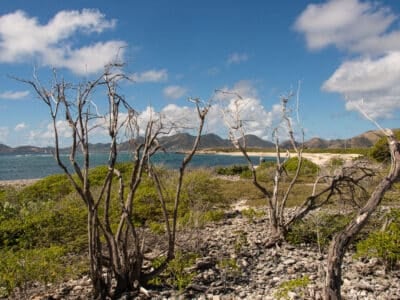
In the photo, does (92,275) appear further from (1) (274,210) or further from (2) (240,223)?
(2) (240,223)

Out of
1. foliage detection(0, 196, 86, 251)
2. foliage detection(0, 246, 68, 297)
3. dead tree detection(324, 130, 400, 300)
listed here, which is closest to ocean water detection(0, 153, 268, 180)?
foliage detection(0, 196, 86, 251)

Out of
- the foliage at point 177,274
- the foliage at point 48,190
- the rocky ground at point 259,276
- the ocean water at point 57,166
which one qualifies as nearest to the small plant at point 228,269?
the rocky ground at point 259,276

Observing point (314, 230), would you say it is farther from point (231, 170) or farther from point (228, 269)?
point (231, 170)

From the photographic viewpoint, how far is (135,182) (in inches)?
230

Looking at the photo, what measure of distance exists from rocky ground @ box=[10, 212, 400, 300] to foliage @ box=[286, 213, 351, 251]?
28cm

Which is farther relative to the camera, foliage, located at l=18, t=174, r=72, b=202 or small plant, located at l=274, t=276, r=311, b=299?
foliage, located at l=18, t=174, r=72, b=202

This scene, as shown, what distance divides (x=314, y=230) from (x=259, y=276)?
2426mm

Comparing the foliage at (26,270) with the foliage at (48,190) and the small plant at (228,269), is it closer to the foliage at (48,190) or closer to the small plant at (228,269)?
the small plant at (228,269)

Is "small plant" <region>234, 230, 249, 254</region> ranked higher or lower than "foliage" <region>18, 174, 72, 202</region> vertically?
lower

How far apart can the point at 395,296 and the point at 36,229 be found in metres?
7.94

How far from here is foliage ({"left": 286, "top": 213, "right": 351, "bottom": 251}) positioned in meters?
8.74

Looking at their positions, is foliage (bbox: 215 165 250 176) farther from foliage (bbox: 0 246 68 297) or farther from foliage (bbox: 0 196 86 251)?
foliage (bbox: 0 246 68 297)

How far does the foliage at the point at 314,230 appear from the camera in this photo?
28.7ft

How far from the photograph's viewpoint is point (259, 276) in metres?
6.82
